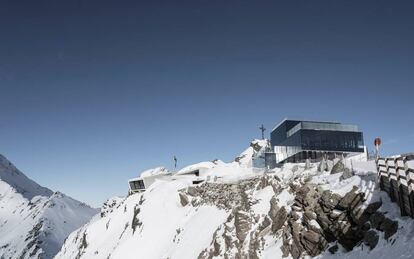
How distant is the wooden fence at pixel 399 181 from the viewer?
63.7 feet

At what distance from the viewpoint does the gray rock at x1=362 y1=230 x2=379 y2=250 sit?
71.4 feet

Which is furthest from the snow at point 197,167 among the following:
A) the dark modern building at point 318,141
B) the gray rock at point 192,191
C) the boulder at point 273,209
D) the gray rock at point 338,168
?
the gray rock at point 338,168

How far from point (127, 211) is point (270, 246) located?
153 feet

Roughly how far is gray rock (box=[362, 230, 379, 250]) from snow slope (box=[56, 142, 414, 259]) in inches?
13.9

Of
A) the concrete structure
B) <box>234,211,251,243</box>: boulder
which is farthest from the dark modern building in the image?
<box>234,211,251,243</box>: boulder

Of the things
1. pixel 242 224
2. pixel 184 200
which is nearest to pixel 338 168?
pixel 242 224

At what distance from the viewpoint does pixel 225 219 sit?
4597 cm

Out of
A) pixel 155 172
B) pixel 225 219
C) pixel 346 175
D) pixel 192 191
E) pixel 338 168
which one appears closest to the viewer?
pixel 346 175

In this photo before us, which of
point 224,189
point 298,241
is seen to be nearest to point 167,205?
point 224,189

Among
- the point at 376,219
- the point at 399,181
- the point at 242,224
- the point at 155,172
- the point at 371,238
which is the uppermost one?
the point at 155,172

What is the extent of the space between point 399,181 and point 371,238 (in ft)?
11.4

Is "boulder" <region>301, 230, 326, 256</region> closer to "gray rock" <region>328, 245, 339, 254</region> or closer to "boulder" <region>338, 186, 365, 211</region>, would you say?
"gray rock" <region>328, 245, 339, 254</region>

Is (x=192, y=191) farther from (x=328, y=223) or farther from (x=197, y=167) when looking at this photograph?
(x=328, y=223)

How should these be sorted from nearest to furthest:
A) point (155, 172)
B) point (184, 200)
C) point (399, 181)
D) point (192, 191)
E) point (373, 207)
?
point (399, 181) → point (373, 207) → point (184, 200) → point (192, 191) → point (155, 172)
